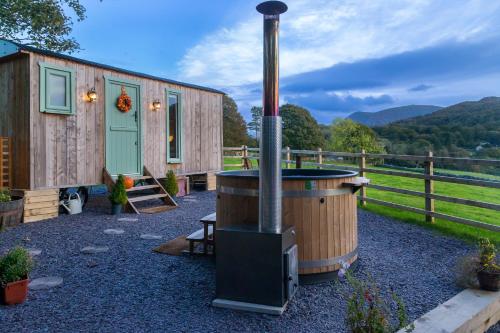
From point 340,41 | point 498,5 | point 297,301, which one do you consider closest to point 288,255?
point 297,301

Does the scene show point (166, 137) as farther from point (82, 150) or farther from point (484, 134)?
point (484, 134)

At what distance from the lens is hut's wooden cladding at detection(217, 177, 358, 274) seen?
12.2ft

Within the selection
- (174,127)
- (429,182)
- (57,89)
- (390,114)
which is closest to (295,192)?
(429,182)

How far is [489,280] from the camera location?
3.28 metres

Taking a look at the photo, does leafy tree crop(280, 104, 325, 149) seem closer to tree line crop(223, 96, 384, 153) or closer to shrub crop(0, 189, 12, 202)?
tree line crop(223, 96, 384, 153)

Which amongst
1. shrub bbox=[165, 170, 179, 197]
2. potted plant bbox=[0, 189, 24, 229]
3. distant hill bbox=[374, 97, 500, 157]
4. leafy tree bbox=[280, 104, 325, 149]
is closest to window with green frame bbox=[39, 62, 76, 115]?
potted plant bbox=[0, 189, 24, 229]

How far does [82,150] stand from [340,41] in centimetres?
628

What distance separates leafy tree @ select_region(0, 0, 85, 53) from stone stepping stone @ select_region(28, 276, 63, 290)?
1061 centimetres

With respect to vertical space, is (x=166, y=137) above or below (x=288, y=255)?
above

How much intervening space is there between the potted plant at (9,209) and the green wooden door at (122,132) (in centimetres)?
202

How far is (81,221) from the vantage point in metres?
6.77

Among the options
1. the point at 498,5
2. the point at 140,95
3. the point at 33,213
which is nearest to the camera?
the point at 33,213

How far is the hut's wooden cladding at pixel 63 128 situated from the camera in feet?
21.8

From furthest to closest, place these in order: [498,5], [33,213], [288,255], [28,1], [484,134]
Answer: [484,134] < [28,1] < [498,5] < [33,213] < [288,255]
